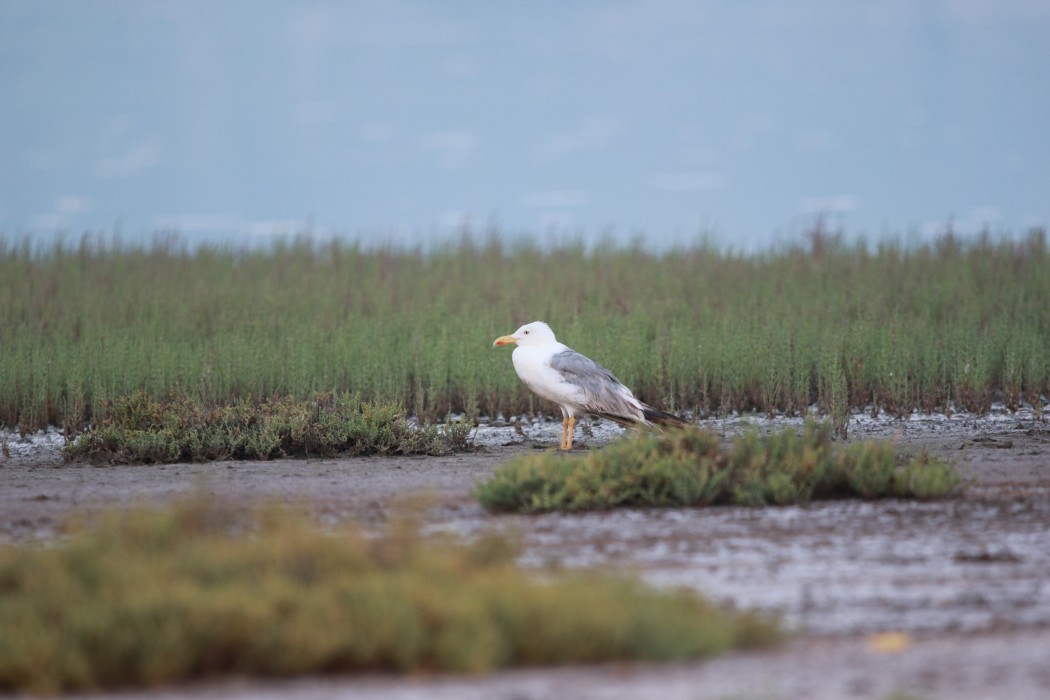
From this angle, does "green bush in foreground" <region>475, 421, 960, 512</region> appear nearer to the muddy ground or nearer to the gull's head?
the muddy ground

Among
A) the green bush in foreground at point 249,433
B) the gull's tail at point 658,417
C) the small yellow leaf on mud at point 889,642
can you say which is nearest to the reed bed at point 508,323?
the green bush in foreground at point 249,433

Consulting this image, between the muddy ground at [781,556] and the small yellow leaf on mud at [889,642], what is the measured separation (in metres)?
0.01

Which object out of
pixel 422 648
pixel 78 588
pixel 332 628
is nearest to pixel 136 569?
pixel 78 588

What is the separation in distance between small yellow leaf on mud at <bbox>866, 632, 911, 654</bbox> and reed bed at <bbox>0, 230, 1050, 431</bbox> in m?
6.17

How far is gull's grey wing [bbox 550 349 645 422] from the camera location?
398 inches

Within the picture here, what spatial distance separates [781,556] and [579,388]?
4380mm

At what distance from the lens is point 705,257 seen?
19562 mm

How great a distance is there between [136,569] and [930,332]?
11192 mm

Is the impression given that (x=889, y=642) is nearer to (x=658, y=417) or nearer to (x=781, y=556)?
(x=781, y=556)

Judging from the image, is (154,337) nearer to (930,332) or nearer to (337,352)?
(337,352)

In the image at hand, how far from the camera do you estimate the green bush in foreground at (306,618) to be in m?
4.02

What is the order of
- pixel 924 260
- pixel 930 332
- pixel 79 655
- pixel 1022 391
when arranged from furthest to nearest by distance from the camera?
pixel 924 260 < pixel 930 332 < pixel 1022 391 < pixel 79 655

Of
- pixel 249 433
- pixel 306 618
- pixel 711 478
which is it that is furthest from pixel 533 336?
pixel 306 618

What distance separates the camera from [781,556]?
589 cm
